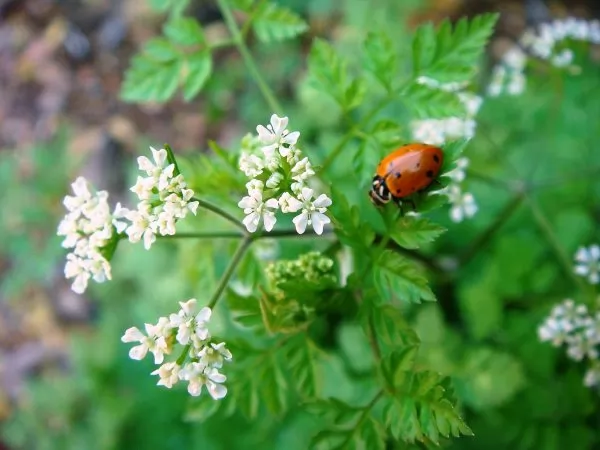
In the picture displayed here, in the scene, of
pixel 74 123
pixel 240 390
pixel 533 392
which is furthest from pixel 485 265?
pixel 74 123

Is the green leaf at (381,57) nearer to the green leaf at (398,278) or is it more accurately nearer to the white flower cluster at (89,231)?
the green leaf at (398,278)

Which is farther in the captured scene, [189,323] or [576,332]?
[576,332]

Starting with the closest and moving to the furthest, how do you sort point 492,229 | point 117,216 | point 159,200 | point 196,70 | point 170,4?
point 159,200
point 117,216
point 196,70
point 170,4
point 492,229

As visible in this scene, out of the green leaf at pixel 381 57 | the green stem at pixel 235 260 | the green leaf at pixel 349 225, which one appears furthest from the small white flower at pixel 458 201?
the green stem at pixel 235 260

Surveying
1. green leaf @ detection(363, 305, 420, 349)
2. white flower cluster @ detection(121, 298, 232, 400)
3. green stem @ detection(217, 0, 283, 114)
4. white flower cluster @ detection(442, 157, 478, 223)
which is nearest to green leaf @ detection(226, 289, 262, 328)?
white flower cluster @ detection(121, 298, 232, 400)

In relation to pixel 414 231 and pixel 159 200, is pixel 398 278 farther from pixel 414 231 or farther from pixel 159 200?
pixel 159 200

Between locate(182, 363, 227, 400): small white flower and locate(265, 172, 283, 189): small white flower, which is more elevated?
locate(265, 172, 283, 189): small white flower

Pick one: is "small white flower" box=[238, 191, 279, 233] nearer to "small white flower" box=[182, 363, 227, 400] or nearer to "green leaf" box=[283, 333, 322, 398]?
"small white flower" box=[182, 363, 227, 400]

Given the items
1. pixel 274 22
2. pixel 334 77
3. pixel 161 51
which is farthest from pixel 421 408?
pixel 161 51
